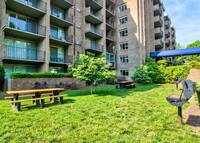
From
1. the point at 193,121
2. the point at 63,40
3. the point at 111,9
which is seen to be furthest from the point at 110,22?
the point at 193,121

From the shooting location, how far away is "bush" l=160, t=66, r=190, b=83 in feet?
77.6

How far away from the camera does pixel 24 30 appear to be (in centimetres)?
1758

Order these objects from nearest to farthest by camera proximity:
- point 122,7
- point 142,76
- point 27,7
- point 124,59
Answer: point 27,7 < point 142,76 < point 124,59 < point 122,7

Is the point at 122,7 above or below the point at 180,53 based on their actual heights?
above

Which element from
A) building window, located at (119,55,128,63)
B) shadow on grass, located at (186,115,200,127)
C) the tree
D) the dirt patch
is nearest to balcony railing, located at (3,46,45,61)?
the tree

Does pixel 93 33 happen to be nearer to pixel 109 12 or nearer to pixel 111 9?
pixel 109 12

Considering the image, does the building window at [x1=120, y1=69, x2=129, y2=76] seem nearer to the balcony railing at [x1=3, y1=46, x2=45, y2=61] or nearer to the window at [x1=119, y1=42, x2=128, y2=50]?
the window at [x1=119, y1=42, x2=128, y2=50]

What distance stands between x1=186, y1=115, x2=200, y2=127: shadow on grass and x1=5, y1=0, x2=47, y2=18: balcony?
17780mm

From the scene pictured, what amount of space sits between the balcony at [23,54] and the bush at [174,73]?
1920cm

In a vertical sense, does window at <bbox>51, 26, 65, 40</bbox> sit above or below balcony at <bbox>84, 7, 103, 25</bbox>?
below

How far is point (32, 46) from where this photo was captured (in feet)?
62.3

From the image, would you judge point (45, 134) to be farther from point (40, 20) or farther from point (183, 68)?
point (183, 68)

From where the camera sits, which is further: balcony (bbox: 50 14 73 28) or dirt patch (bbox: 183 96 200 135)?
balcony (bbox: 50 14 73 28)

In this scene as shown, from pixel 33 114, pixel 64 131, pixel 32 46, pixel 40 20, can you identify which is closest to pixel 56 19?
pixel 40 20
